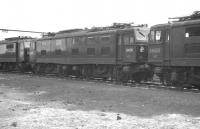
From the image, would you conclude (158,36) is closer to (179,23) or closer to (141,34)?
(179,23)

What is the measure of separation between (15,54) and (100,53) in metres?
17.1

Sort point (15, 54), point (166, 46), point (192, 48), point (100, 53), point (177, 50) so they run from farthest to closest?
point (15, 54), point (100, 53), point (166, 46), point (177, 50), point (192, 48)

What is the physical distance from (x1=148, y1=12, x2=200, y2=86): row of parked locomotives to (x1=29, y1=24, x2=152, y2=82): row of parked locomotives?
1559 mm

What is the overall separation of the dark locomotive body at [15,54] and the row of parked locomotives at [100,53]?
15.5ft

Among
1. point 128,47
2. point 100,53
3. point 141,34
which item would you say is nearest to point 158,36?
point 141,34

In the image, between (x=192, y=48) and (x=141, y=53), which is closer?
(x=192, y=48)

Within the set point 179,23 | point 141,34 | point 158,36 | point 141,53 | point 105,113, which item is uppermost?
point 179,23

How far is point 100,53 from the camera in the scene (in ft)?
78.9

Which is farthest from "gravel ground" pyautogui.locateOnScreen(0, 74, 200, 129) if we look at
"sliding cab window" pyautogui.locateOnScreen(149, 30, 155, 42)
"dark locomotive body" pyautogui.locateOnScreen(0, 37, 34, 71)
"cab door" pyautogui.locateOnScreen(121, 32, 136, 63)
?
"dark locomotive body" pyautogui.locateOnScreen(0, 37, 34, 71)

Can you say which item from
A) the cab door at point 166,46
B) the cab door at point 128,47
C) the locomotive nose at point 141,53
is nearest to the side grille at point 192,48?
the cab door at point 166,46

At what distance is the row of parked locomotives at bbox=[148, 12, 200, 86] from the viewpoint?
17.2 meters

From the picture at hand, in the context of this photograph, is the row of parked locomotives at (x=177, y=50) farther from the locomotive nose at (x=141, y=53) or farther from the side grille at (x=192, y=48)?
the locomotive nose at (x=141, y=53)

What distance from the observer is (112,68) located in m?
23.3

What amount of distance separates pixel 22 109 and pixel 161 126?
4866mm
